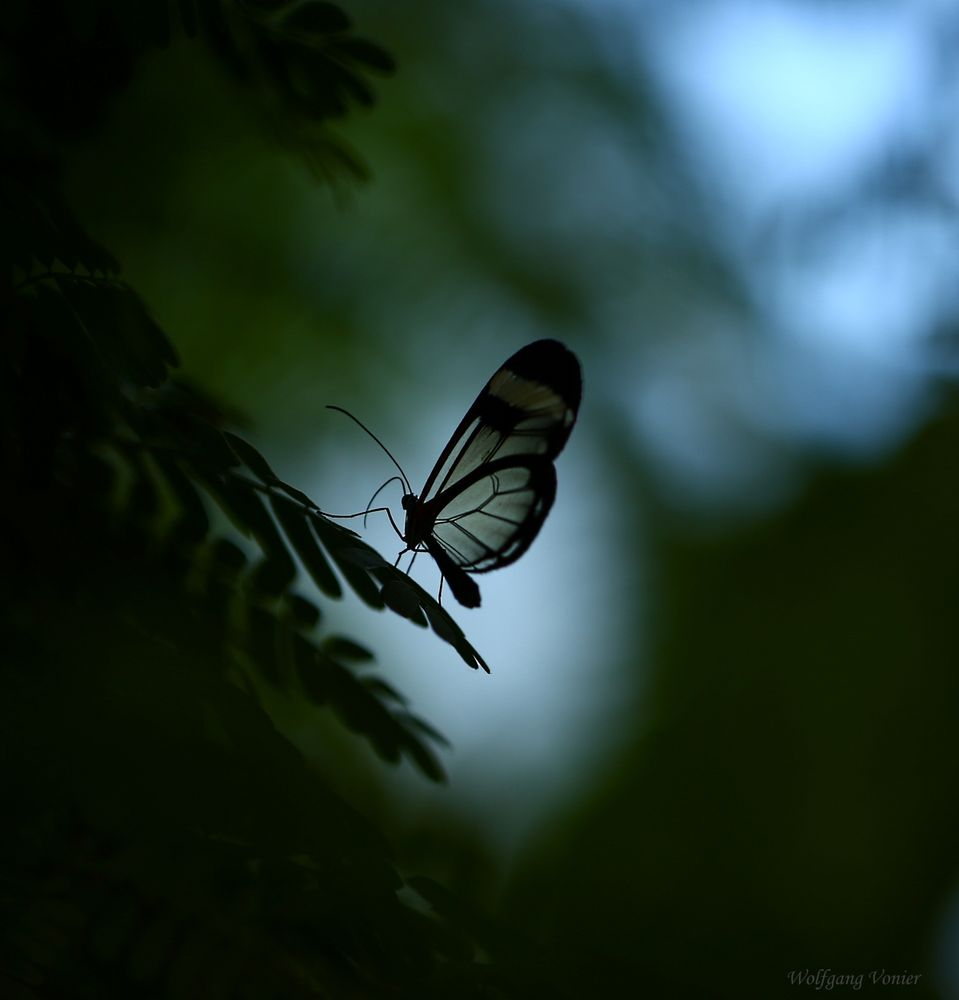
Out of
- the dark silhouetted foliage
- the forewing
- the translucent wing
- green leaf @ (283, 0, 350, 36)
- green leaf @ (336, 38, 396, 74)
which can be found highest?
green leaf @ (336, 38, 396, 74)

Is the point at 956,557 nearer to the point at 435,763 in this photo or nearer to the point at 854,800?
the point at 854,800

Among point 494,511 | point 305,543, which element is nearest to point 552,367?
point 494,511

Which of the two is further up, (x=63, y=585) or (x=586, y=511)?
(x=586, y=511)

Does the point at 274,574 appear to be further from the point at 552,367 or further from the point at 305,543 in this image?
the point at 552,367

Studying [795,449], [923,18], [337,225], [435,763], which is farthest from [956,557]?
[435,763]

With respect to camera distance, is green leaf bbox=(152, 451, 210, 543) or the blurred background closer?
green leaf bbox=(152, 451, 210, 543)

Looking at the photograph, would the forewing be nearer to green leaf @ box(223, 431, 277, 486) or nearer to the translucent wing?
the translucent wing

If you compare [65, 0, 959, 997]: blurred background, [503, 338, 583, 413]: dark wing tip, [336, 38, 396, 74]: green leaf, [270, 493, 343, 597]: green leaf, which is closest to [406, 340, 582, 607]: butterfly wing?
[503, 338, 583, 413]: dark wing tip
